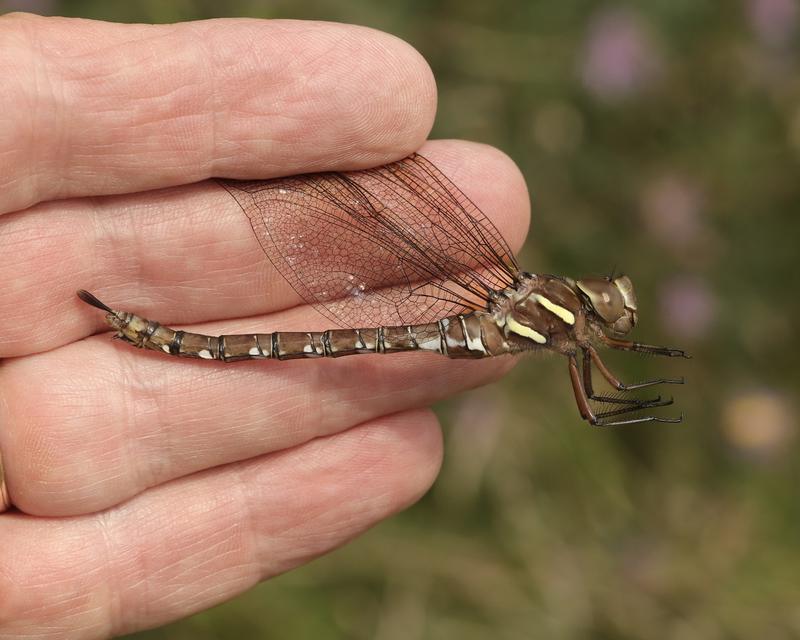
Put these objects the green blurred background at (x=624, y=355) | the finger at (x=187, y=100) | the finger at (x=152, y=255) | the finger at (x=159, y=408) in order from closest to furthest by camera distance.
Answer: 1. the finger at (x=187, y=100)
2. the finger at (x=152, y=255)
3. the finger at (x=159, y=408)
4. the green blurred background at (x=624, y=355)

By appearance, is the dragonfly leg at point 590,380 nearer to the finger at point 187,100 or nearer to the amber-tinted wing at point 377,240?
the amber-tinted wing at point 377,240

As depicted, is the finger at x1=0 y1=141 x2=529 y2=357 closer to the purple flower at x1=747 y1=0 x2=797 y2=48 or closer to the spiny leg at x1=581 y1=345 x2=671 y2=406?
the spiny leg at x1=581 y1=345 x2=671 y2=406

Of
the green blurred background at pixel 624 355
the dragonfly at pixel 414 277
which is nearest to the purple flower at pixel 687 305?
the green blurred background at pixel 624 355

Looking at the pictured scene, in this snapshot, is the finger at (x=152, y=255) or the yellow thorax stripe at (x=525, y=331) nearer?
the finger at (x=152, y=255)

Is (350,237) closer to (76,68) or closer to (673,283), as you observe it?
(76,68)

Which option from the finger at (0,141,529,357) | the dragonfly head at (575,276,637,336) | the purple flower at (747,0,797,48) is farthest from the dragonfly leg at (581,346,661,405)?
the purple flower at (747,0,797,48)

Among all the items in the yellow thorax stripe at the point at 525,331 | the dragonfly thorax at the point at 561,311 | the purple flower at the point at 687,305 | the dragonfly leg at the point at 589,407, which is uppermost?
the dragonfly thorax at the point at 561,311

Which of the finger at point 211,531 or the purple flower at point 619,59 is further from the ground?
the purple flower at point 619,59
